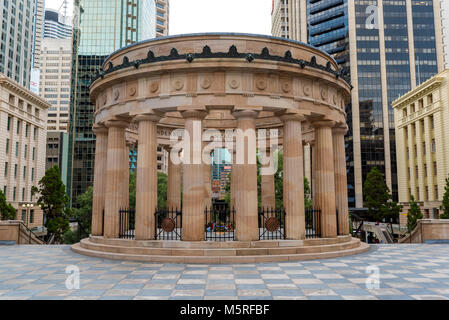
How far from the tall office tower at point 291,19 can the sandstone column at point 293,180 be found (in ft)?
415

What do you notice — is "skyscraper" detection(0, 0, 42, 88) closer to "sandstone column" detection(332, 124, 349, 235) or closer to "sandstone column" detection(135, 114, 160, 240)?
"sandstone column" detection(135, 114, 160, 240)

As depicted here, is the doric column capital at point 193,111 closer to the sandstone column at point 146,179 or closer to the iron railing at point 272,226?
the sandstone column at point 146,179

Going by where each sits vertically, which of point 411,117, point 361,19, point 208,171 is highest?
point 361,19

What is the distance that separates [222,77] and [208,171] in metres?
13.3

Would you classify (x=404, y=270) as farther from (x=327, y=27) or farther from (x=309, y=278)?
(x=327, y=27)

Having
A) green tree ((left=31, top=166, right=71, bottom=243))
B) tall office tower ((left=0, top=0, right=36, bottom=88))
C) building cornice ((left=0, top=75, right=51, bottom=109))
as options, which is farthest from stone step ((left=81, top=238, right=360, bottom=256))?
tall office tower ((left=0, top=0, right=36, bottom=88))

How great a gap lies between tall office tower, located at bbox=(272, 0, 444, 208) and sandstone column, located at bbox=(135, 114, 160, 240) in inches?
4040

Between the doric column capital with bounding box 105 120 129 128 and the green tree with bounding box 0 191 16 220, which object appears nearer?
the doric column capital with bounding box 105 120 129 128

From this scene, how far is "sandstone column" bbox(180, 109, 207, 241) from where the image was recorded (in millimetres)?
18938

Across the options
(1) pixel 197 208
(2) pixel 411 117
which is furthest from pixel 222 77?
(2) pixel 411 117

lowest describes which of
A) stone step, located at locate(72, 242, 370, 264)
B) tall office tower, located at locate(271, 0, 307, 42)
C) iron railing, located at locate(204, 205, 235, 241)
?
stone step, located at locate(72, 242, 370, 264)

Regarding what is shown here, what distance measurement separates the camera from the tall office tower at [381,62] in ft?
374

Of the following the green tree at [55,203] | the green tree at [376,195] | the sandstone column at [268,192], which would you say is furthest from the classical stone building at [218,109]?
→ the green tree at [376,195]
